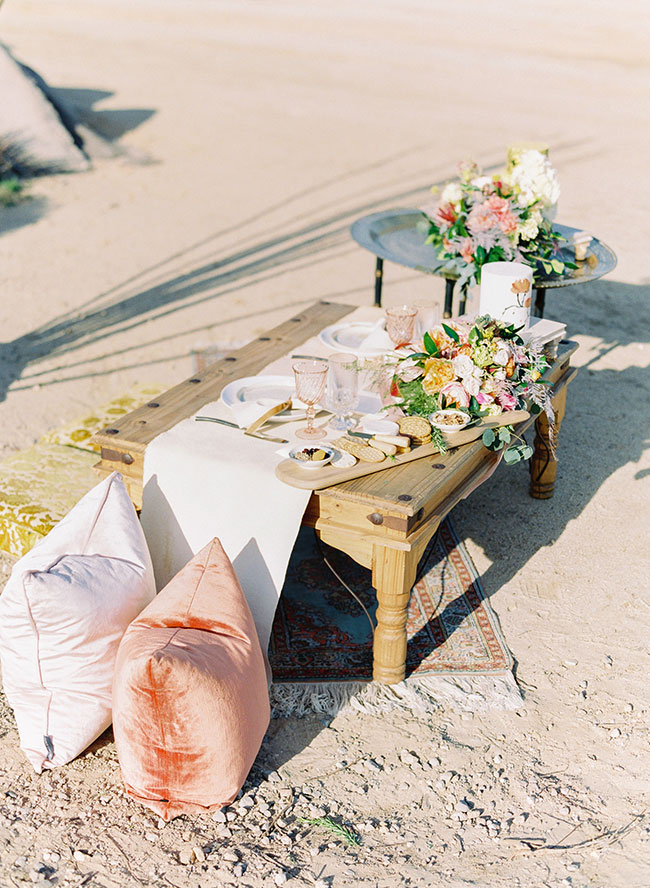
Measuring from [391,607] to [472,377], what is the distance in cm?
87

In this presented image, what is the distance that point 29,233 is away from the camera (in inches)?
338

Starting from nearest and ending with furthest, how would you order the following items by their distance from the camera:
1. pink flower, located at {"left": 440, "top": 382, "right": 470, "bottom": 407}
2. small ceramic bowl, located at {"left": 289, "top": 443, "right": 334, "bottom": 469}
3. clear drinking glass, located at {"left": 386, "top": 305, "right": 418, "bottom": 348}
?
1. small ceramic bowl, located at {"left": 289, "top": 443, "right": 334, "bottom": 469}
2. pink flower, located at {"left": 440, "top": 382, "right": 470, "bottom": 407}
3. clear drinking glass, located at {"left": 386, "top": 305, "right": 418, "bottom": 348}

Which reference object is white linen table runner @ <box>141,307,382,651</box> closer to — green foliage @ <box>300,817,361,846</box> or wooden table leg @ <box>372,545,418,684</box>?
wooden table leg @ <box>372,545,418,684</box>

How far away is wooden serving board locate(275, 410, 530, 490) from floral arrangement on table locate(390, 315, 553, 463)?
6 centimetres

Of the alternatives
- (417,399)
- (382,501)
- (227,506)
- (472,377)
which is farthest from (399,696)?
(472,377)

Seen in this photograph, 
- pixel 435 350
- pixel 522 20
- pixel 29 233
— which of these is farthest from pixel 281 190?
pixel 522 20

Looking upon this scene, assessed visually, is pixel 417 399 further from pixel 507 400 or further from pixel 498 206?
pixel 498 206

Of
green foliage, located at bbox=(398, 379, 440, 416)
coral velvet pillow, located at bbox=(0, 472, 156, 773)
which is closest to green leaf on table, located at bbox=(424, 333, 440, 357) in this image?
green foliage, located at bbox=(398, 379, 440, 416)

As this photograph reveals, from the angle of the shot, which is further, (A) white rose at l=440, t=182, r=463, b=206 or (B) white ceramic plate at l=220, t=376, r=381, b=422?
(A) white rose at l=440, t=182, r=463, b=206

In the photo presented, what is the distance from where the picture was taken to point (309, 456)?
10.6 feet

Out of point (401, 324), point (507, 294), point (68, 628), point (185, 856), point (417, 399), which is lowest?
point (185, 856)

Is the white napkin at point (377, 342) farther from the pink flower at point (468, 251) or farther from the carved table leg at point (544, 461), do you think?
the carved table leg at point (544, 461)

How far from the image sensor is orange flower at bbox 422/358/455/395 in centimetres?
350

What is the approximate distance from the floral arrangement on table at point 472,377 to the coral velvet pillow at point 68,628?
113 cm
